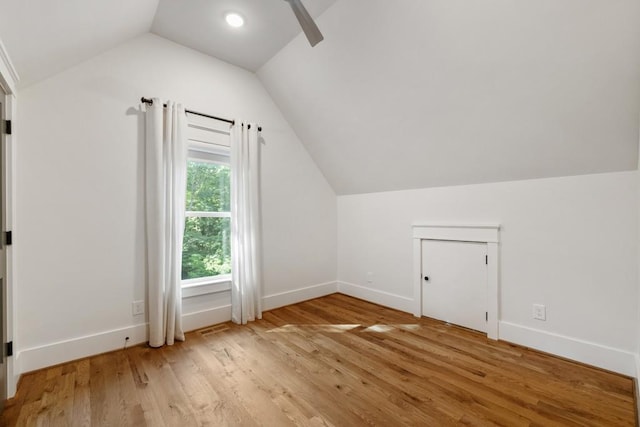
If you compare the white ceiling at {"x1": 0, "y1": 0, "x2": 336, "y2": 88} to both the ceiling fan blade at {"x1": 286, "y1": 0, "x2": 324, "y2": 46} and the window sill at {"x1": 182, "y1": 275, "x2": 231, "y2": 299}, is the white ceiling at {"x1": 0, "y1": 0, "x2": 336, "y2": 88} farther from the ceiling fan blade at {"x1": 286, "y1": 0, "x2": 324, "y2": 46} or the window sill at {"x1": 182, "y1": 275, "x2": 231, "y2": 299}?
the window sill at {"x1": 182, "y1": 275, "x2": 231, "y2": 299}

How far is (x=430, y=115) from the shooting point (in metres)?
2.50

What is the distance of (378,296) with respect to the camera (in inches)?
142

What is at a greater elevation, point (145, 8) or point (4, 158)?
point (145, 8)

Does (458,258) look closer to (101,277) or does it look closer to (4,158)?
(101,277)

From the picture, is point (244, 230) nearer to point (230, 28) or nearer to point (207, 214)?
point (207, 214)

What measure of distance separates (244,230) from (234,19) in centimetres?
195

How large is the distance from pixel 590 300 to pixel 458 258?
100 cm

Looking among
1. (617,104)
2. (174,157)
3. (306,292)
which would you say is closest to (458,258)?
(617,104)

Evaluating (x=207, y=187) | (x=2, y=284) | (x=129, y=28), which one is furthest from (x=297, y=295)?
(x=129, y=28)

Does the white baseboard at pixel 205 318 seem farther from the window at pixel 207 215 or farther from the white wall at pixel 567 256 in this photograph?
the white wall at pixel 567 256

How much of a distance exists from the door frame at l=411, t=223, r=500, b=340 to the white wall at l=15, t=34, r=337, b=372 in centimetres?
215

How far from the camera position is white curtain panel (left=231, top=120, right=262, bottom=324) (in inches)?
118

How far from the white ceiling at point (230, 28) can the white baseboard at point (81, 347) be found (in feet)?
8.83

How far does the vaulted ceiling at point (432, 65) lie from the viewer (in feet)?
5.40
